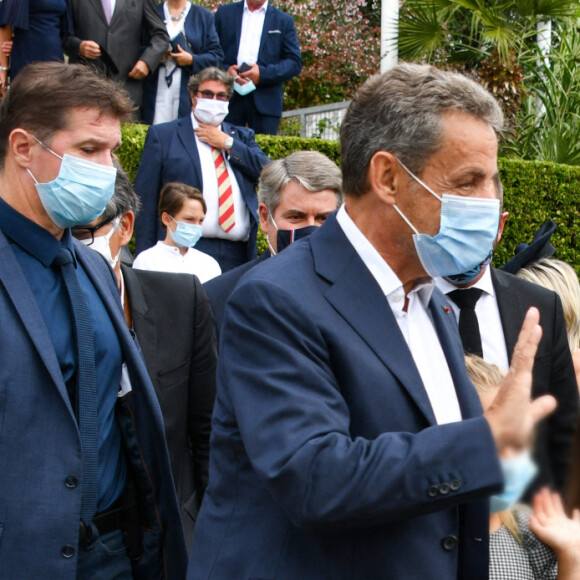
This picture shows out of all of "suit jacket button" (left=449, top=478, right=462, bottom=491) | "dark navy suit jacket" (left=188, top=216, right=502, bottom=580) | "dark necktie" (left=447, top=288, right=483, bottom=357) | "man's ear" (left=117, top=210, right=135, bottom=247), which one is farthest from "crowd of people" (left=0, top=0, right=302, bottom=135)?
"suit jacket button" (left=449, top=478, right=462, bottom=491)

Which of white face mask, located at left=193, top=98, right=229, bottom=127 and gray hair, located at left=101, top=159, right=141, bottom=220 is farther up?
gray hair, located at left=101, top=159, right=141, bottom=220

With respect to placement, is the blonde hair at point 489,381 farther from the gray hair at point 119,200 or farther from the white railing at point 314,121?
the white railing at point 314,121

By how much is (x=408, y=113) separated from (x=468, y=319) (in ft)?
4.63

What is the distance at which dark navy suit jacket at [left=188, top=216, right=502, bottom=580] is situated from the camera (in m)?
1.58

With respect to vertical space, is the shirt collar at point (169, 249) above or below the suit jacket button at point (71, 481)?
below

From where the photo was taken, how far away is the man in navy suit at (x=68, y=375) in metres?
2.31

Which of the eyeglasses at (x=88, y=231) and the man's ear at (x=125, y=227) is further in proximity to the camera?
the man's ear at (x=125, y=227)

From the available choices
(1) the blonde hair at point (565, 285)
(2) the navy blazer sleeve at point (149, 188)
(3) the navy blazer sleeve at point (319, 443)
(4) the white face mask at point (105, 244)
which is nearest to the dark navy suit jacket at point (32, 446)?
(3) the navy blazer sleeve at point (319, 443)

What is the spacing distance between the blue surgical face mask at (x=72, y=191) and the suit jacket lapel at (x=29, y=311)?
19 centimetres

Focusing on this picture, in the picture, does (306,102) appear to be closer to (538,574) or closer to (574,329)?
(574,329)

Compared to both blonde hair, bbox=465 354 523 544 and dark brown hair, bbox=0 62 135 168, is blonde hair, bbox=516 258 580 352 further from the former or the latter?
dark brown hair, bbox=0 62 135 168

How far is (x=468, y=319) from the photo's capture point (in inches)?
125

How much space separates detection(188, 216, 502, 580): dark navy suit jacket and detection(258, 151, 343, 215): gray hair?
2.19 m

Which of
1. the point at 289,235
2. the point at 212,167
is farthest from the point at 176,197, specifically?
the point at 289,235
